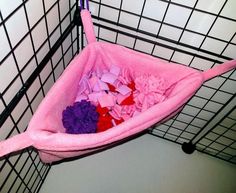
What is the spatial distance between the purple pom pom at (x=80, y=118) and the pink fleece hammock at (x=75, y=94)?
0.02 meters

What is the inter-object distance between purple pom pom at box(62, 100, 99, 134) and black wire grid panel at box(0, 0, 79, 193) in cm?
13

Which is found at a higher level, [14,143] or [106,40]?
[106,40]

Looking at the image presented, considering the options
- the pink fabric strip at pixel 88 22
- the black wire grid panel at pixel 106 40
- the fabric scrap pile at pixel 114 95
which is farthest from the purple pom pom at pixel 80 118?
the pink fabric strip at pixel 88 22

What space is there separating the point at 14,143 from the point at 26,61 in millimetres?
247

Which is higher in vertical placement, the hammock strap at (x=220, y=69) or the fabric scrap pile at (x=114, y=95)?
the hammock strap at (x=220, y=69)

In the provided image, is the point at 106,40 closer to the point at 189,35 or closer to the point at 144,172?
the point at 189,35

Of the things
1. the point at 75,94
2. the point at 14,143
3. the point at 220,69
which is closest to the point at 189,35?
→ the point at 220,69

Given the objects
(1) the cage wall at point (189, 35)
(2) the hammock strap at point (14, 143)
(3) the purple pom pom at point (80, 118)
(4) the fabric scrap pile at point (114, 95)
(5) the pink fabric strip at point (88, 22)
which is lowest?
(2) the hammock strap at point (14, 143)

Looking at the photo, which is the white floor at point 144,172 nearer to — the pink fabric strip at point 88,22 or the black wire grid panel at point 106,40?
the black wire grid panel at point 106,40

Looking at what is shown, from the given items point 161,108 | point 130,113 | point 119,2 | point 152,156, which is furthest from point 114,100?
point 152,156

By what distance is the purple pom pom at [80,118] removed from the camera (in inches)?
34.1

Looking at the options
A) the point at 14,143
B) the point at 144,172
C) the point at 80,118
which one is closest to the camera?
the point at 14,143

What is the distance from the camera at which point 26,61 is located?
72 centimetres

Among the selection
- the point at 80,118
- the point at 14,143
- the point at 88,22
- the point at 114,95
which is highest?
the point at 88,22
